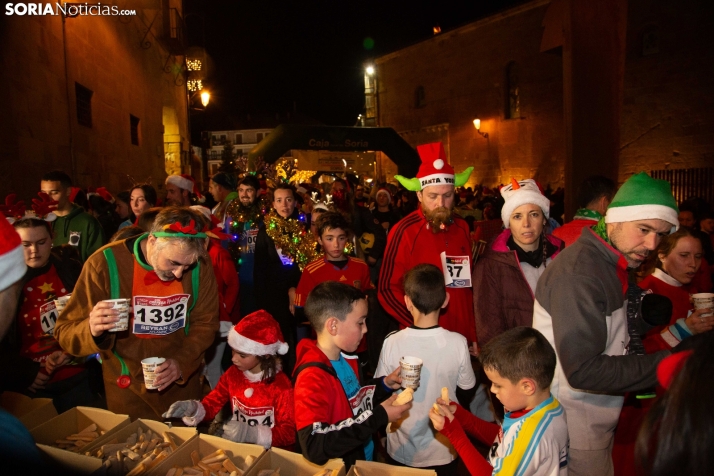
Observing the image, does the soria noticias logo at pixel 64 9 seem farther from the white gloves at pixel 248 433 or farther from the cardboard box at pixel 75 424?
the white gloves at pixel 248 433

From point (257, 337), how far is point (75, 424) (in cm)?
111

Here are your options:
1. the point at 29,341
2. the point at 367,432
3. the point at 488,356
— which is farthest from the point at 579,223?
the point at 29,341

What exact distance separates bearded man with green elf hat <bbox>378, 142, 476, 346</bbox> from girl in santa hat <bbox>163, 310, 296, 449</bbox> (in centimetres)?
128

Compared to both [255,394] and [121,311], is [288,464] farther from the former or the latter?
[121,311]

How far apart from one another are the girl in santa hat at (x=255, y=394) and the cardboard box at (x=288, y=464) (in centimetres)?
57

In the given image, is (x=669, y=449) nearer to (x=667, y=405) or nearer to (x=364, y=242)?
(x=667, y=405)

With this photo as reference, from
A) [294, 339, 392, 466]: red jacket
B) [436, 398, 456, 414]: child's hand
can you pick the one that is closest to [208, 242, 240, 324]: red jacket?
Result: [294, 339, 392, 466]: red jacket

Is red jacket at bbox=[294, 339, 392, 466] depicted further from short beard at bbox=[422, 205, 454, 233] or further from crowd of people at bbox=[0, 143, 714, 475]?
short beard at bbox=[422, 205, 454, 233]

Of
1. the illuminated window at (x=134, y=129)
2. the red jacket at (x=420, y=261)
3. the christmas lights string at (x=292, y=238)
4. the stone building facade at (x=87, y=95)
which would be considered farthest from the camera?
the illuminated window at (x=134, y=129)

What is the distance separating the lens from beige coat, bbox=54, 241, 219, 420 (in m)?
2.72

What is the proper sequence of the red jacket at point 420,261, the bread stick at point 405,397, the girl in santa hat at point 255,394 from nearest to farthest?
the bread stick at point 405,397 → the girl in santa hat at point 255,394 → the red jacket at point 420,261

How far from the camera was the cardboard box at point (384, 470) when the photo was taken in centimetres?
205

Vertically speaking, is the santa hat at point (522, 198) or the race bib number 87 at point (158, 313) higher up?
the santa hat at point (522, 198)

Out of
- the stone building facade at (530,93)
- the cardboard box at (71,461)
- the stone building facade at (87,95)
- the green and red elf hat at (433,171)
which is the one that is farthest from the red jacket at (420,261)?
the stone building facade at (87,95)
